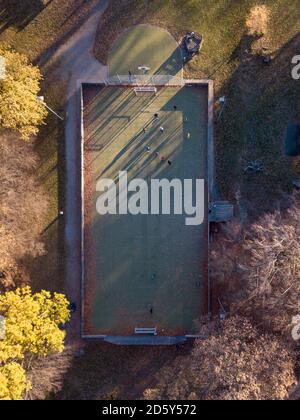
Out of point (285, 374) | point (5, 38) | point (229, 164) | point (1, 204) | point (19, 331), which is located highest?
point (5, 38)

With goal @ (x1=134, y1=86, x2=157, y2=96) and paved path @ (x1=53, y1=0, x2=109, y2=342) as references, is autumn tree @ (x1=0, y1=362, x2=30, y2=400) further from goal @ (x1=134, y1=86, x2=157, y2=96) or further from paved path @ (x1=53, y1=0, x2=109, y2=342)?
goal @ (x1=134, y1=86, x2=157, y2=96)

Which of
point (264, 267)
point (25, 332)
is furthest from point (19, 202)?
point (264, 267)

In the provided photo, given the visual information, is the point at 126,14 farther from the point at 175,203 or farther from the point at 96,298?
the point at 96,298

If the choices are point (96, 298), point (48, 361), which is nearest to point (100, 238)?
point (96, 298)

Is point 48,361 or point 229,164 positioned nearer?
point 48,361

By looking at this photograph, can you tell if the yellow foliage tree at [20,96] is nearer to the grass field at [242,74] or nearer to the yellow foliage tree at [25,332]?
the grass field at [242,74]

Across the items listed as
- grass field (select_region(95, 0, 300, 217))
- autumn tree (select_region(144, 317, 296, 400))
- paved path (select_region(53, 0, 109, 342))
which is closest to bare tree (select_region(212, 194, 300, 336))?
autumn tree (select_region(144, 317, 296, 400))
